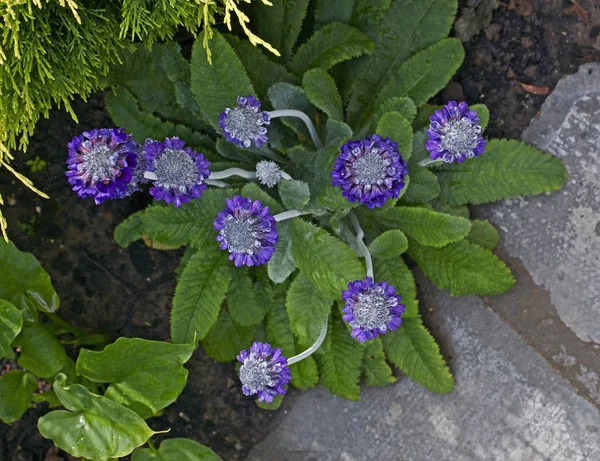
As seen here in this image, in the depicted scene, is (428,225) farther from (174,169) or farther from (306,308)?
(174,169)

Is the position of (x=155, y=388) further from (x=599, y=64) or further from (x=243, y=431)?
(x=599, y=64)

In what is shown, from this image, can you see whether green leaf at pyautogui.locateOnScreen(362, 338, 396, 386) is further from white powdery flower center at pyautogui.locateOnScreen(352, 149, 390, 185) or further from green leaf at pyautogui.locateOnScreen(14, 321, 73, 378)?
green leaf at pyautogui.locateOnScreen(14, 321, 73, 378)

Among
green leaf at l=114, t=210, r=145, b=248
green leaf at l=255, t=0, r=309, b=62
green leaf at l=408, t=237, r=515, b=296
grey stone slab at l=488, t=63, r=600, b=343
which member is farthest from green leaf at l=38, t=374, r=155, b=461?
grey stone slab at l=488, t=63, r=600, b=343

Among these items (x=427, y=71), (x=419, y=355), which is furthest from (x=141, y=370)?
(x=427, y=71)

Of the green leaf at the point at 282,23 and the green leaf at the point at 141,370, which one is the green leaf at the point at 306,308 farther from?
the green leaf at the point at 282,23

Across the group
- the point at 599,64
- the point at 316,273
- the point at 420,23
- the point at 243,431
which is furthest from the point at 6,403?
the point at 599,64

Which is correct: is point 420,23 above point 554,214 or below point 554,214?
above

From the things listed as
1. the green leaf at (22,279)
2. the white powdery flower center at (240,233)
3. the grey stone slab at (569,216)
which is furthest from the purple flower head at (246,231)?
the grey stone slab at (569,216)
